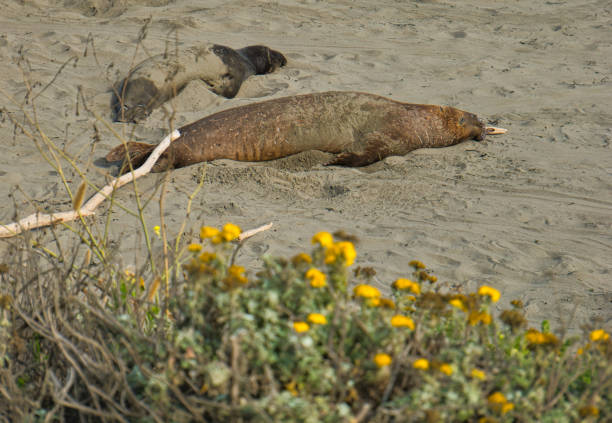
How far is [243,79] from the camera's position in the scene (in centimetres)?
816

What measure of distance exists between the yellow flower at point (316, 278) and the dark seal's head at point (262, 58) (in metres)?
6.81

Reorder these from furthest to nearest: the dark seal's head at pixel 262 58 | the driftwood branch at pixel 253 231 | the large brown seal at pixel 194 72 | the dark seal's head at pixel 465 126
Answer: the dark seal's head at pixel 262 58
the large brown seal at pixel 194 72
the dark seal's head at pixel 465 126
the driftwood branch at pixel 253 231

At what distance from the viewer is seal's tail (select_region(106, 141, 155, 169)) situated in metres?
5.57

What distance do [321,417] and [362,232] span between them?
282 centimetres

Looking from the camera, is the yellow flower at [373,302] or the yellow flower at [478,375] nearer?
the yellow flower at [478,375]

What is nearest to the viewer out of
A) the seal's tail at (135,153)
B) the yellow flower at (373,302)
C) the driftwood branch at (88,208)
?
the yellow flower at (373,302)

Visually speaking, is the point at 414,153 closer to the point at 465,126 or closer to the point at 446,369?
the point at 465,126

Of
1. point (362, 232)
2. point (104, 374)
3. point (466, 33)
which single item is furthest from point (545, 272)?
point (466, 33)

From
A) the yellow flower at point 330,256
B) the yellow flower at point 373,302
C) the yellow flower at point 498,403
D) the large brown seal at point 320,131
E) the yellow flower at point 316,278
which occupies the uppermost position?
the yellow flower at point 330,256

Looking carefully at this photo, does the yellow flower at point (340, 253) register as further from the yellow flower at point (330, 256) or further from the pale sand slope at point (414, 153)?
the pale sand slope at point (414, 153)

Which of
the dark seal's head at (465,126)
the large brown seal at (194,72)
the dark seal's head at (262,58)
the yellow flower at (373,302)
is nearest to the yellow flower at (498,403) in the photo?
the yellow flower at (373,302)

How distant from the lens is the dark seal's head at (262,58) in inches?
333

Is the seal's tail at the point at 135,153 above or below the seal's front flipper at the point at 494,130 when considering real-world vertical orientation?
below

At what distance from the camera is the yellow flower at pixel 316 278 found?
1.81 m
